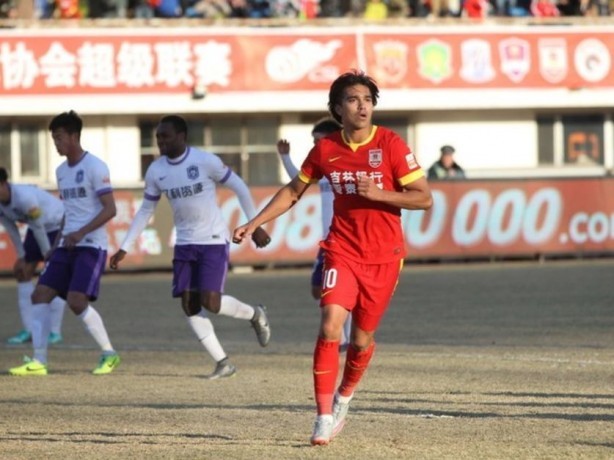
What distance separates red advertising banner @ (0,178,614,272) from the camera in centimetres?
2775

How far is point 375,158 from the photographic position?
9.00m

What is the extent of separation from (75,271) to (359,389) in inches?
120

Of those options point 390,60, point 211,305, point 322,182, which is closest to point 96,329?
point 211,305

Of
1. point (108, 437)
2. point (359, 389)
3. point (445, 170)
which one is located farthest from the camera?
point (445, 170)

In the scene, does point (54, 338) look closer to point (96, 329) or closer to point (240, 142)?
point (96, 329)

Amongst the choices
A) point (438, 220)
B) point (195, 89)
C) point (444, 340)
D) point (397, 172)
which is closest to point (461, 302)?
point (444, 340)

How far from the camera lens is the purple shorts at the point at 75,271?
1383 cm

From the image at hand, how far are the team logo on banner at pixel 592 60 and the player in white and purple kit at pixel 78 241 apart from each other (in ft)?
74.3

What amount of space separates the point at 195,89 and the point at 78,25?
2668 millimetres

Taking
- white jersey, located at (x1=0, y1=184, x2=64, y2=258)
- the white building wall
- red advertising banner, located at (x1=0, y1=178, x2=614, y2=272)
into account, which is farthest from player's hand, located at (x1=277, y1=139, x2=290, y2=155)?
the white building wall

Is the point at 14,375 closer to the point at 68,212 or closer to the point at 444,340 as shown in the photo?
the point at 68,212

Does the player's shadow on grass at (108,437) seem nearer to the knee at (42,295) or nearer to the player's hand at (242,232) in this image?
the player's hand at (242,232)

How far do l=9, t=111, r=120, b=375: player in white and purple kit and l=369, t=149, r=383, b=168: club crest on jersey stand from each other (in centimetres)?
505

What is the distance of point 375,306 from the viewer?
30.0ft
